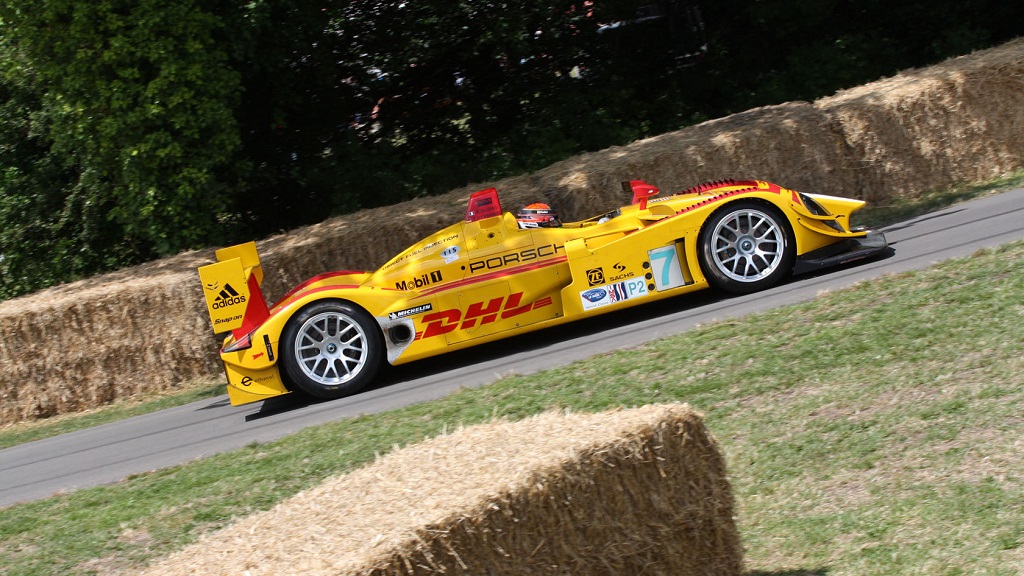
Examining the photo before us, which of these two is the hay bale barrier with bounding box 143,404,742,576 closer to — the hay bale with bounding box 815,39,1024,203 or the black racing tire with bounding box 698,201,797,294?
the black racing tire with bounding box 698,201,797,294

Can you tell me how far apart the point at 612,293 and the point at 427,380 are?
195 cm

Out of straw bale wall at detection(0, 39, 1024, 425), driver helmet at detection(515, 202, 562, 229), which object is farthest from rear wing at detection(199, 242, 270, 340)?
driver helmet at detection(515, 202, 562, 229)

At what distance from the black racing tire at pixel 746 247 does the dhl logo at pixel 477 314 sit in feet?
5.34

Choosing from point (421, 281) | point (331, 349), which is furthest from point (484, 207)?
point (331, 349)

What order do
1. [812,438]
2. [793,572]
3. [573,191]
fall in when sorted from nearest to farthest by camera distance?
1. [793,572]
2. [812,438]
3. [573,191]

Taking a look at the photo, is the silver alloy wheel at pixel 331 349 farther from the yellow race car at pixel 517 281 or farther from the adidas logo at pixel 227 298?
the adidas logo at pixel 227 298

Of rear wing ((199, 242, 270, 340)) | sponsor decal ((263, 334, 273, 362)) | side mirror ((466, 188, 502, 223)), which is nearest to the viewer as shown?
sponsor decal ((263, 334, 273, 362))

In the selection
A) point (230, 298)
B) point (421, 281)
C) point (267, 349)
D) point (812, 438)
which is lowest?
point (812, 438)

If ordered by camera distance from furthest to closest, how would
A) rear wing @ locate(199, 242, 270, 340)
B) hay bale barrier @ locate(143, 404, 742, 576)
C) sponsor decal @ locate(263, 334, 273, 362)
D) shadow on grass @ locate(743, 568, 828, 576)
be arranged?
rear wing @ locate(199, 242, 270, 340)
sponsor decal @ locate(263, 334, 273, 362)
shadow on grass @ locate(743, 568, 828, 576)
hay bale barrier @ locate(143, 404, 742, 576)

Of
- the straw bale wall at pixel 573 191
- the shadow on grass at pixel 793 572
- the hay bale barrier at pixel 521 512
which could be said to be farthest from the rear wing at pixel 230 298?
the shadow on grass at pixel 793 572

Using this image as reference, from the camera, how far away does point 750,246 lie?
981cm

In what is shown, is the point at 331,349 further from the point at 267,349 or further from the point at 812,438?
the point at 812,438

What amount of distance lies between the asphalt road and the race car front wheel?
19 centimetres

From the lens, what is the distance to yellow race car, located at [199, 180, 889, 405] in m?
9.70
